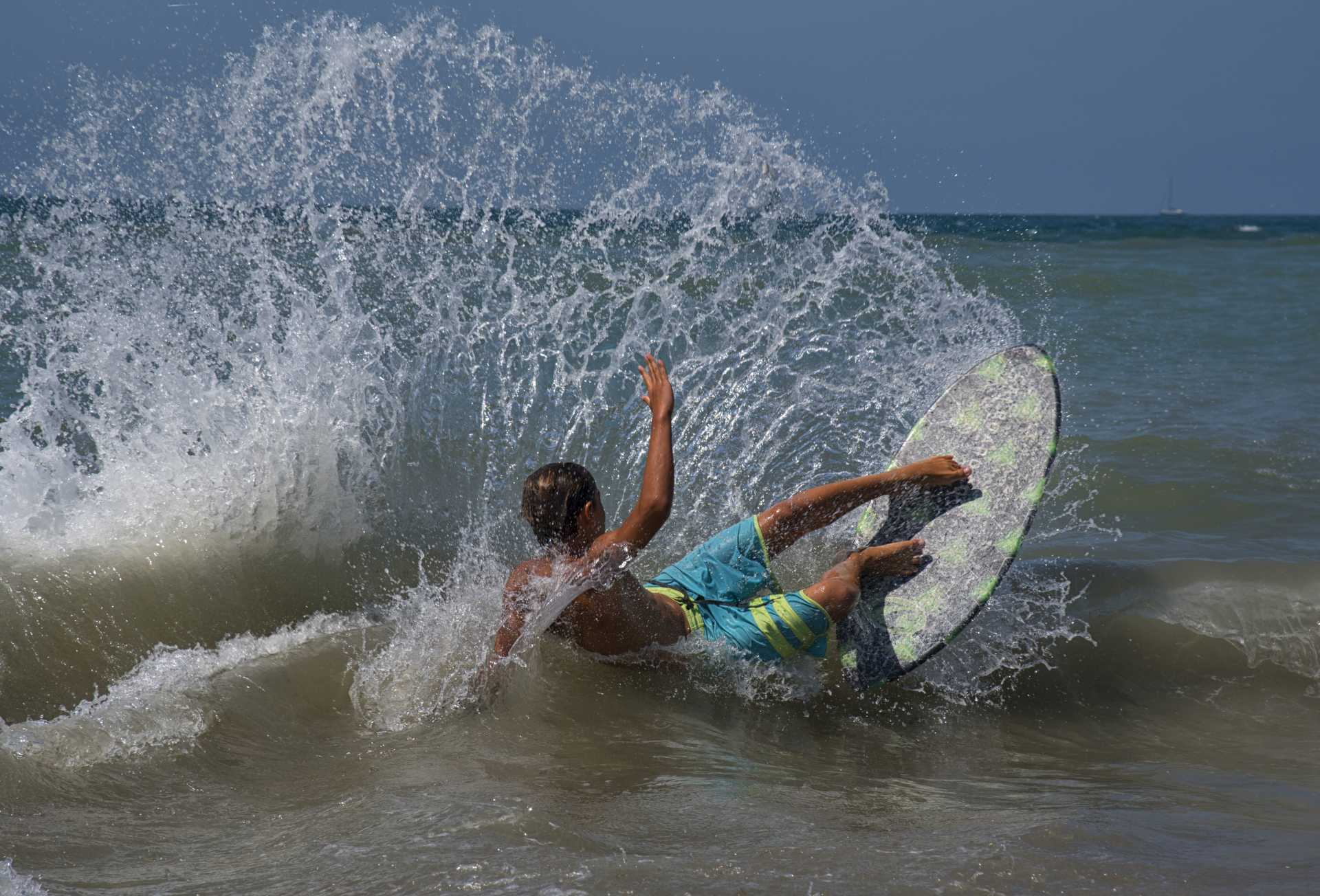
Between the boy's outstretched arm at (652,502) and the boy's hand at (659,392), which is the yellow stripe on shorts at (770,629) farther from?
the boy's hand at (659,392)

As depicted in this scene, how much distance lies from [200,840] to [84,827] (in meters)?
0.33

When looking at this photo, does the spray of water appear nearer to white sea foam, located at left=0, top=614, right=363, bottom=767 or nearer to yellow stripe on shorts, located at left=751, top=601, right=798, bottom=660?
white sea foam, located at left=0, top=614, right=363, bottom=767

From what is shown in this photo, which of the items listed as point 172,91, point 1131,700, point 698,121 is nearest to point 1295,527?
point 1131,700

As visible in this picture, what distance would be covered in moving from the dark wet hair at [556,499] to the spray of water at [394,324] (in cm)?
110

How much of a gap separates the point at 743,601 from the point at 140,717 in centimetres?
216

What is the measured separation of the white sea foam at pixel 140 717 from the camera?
3406 mm

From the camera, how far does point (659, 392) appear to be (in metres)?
4.10

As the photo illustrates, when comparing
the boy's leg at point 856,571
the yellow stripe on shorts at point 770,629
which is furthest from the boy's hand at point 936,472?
the yellow stripe on shorts at point 770,629

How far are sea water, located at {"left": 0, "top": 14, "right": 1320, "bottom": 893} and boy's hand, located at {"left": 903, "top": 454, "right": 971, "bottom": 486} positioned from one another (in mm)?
647

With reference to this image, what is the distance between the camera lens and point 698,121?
6.07m

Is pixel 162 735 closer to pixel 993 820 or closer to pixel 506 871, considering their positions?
pixel 506 871

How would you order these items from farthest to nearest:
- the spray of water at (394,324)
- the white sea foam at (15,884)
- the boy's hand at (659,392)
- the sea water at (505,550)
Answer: the spray of water at (394,324)
the boy's hand at (659,392)
the sea water at (505,550)
the white sea foam at (15,884)

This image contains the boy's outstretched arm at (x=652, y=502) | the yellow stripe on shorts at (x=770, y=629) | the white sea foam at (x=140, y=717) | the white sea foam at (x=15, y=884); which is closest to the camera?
the white sea foam at (x=15, y=884)

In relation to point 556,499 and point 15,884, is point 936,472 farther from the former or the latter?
point 15,884
